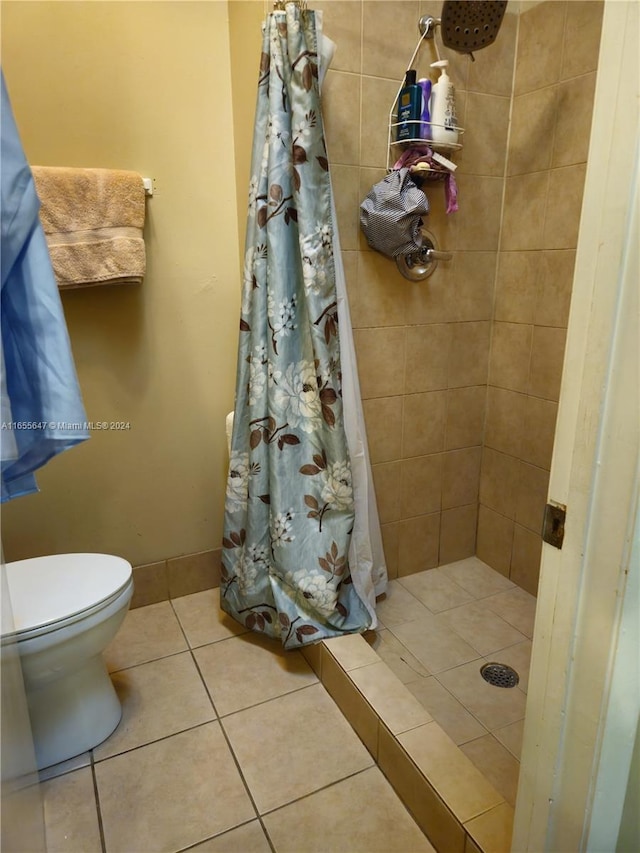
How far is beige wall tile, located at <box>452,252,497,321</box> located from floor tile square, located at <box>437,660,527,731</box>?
4.03 ft

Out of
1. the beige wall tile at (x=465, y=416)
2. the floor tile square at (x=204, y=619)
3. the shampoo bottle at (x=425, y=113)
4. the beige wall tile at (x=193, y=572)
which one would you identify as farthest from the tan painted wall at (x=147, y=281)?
the beige wall tile at (x=465, y=416)

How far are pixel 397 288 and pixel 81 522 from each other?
54.1 inches

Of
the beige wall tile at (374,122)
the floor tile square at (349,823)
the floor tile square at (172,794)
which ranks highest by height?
the beige wall tile at (374,122)

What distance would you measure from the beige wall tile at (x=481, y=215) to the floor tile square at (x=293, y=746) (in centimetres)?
159

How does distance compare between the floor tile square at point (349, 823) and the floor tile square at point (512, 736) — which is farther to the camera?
the floor tile square at point (512, 736)

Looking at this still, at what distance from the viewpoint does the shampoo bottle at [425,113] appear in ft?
5.47

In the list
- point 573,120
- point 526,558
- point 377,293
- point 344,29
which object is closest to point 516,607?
point 526,558

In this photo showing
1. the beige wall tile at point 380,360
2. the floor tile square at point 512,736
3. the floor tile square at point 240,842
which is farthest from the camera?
the beige wall tile at point 380,360

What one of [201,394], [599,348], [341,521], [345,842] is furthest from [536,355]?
[345,842]

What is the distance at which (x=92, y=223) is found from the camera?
5.31 feet

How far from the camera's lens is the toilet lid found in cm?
133

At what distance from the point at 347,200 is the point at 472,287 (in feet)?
1.98

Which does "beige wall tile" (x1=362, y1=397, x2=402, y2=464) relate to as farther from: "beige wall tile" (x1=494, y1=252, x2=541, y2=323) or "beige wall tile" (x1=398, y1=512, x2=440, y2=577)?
"beige wall tile" (x1=494, y1=252, x2=541, y2=323)

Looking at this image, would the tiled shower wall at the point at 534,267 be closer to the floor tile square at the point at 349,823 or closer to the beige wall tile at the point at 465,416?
the beige wall tile at the point at 465,416
